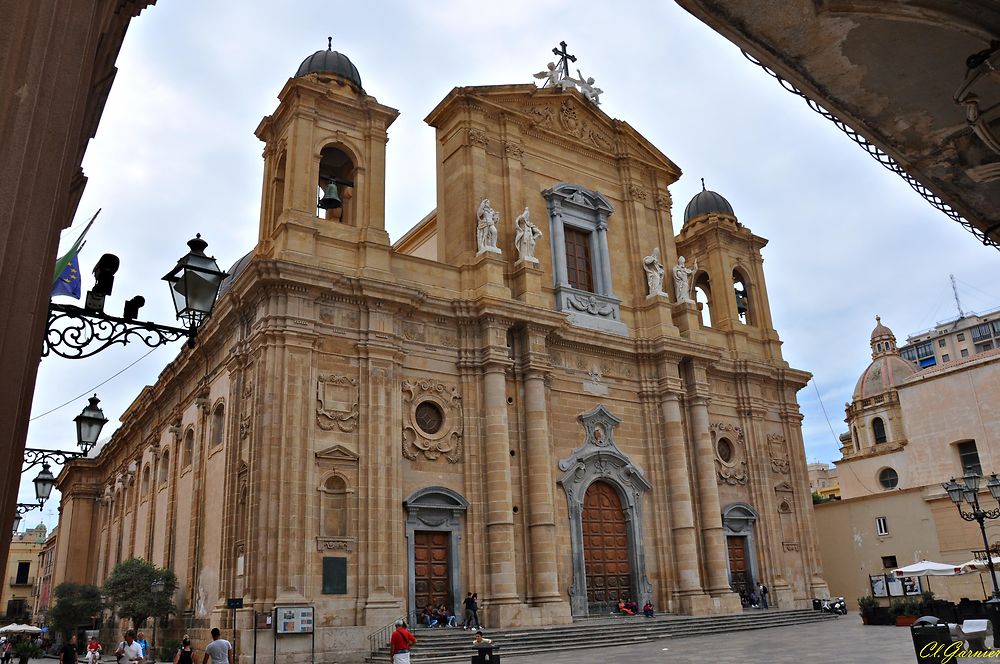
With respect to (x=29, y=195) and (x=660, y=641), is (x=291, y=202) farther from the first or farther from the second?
(x=29, y=195)

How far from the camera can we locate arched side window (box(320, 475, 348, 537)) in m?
19.6

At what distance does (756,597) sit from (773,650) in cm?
1069

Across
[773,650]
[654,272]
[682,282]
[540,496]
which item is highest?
[654,272]

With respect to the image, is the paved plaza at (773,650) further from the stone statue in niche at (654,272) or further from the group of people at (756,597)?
the stone statue in niche at (654,272)

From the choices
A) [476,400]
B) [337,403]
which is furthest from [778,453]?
[337,403]

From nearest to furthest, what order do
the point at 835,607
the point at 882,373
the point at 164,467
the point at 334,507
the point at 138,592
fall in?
the point at 334,507 < the point at 138,592 < the point at 835,607 < the point at 164,467 < the point at 882,373

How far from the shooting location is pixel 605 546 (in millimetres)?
24703

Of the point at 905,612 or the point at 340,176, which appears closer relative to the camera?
the point at 905,612

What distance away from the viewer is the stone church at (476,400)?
19875 millimetres

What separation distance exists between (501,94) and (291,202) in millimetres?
8536

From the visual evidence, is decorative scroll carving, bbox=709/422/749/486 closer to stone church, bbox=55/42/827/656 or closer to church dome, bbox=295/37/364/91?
stone church, bbox=55/42/827/656

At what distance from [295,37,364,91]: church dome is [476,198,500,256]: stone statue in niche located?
5048 mm

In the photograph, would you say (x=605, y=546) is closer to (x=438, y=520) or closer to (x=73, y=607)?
(x=438, y=520)

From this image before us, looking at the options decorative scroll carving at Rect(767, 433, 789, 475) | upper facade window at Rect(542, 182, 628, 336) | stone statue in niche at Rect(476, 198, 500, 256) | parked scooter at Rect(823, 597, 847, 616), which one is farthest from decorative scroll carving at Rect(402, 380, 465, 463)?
parked scooter at Rect(823, 597, 847, 616)
